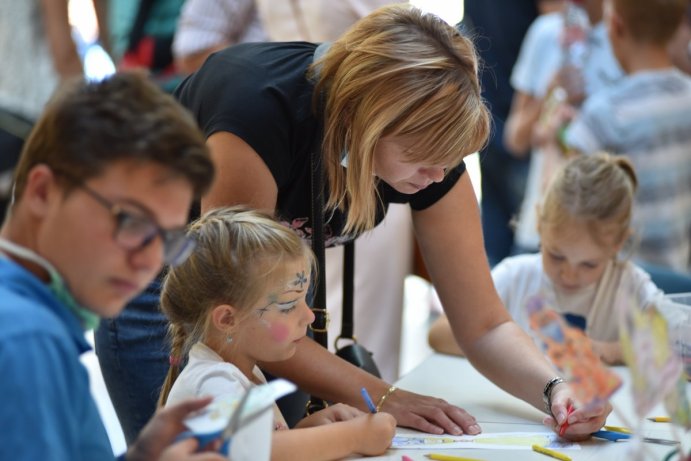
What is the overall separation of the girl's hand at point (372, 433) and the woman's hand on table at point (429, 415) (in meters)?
0.14

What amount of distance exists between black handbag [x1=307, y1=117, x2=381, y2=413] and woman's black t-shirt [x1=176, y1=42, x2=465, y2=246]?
27 millimetres

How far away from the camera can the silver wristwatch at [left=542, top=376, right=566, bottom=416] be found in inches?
72.1

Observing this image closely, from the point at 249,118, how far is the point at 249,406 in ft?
1.94

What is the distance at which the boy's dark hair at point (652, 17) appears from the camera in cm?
291

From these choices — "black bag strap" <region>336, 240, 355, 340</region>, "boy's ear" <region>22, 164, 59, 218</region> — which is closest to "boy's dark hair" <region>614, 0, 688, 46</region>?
"black bag strap" <region>336, 240, 355, 340</region>

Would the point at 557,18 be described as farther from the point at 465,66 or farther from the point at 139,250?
the point at 139,250

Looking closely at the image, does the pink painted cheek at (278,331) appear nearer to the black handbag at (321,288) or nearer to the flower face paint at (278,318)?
the flower face paint at (278,318)

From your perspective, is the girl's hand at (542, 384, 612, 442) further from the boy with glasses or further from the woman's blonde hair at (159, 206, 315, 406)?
the boy with glasses

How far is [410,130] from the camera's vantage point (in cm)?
165

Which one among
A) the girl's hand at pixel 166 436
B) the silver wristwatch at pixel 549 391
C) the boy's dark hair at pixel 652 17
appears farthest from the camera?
the boy's dark hair at pixel 652 17

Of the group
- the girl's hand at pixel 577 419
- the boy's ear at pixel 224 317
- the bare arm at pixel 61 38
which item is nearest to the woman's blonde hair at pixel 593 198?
the girl's hand at pixel 577 419

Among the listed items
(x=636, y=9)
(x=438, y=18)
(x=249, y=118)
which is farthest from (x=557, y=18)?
(x=249, y=118)

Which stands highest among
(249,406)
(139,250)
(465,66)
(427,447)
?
(465,66)

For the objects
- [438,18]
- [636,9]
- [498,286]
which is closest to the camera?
[438,18]
